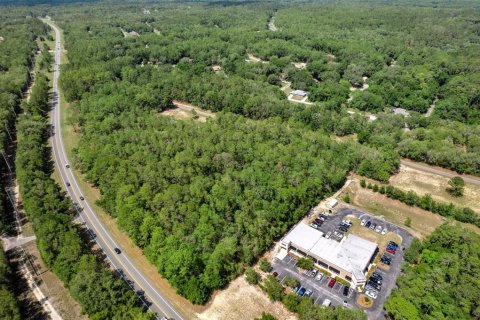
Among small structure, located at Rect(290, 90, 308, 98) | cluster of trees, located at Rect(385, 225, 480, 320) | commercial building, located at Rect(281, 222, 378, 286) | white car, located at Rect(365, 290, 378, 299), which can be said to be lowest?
white car, located at Rect(365, 290, 378, 299)

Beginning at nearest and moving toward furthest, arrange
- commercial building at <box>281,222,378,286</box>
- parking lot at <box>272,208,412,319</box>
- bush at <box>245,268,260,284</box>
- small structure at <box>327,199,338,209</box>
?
parking lot at <box>272,208,412,319</box> → bush at <box>245,268,260,284</box> → commercial building at <box>281,222,378,286</box> → small structure at <box>327,199,338,209</box>

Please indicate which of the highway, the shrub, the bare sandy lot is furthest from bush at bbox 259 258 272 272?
the bare sandy lot

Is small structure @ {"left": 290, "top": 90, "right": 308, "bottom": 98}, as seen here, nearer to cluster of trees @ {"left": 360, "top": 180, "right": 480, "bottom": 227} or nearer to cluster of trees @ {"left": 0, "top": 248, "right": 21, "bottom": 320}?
cluster of trees @ {"left": 360, "top": 180, "right": 480, "bottom": 227}

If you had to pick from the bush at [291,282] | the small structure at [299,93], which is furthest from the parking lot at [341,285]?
the small structure at [299,93]

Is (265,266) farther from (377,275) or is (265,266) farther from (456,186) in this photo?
(456,186)

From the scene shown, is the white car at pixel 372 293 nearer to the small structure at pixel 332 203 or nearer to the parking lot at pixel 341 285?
the parking lot at pixel 341 285

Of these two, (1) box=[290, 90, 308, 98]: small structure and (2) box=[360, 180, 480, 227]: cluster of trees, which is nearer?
(2) box=[360, 180, 480, 227]: cluster of trees
